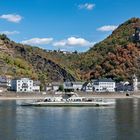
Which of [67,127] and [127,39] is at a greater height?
[127,39]

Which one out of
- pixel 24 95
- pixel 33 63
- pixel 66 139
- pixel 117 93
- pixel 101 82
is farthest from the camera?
pixel 33 63

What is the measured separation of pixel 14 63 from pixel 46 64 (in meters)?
17.1

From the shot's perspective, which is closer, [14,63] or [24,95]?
[24,95]

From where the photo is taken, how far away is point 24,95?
115312 mm

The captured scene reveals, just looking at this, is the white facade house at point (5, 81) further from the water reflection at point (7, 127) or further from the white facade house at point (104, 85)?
the water reflection at point (7, 127)

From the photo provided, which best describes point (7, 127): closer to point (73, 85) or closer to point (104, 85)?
point (104, 85)

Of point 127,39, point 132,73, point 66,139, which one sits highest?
point 127,39

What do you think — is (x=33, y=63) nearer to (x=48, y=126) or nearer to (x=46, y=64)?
(x=46, y=64)

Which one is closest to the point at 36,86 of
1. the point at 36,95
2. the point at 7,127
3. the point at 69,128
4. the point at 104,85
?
the point at 36,95

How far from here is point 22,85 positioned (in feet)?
417

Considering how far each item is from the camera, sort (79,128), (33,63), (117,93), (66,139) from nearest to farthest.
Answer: (66,139) < (79,128) < (117,93) < (33,63)

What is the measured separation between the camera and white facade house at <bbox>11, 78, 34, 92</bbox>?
12638cm

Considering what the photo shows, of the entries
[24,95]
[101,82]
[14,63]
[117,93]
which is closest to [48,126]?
[24,95]

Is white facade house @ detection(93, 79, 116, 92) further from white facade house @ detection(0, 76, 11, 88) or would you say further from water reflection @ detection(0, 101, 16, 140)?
water reflection @ detection(0, 101, 16, 140)
